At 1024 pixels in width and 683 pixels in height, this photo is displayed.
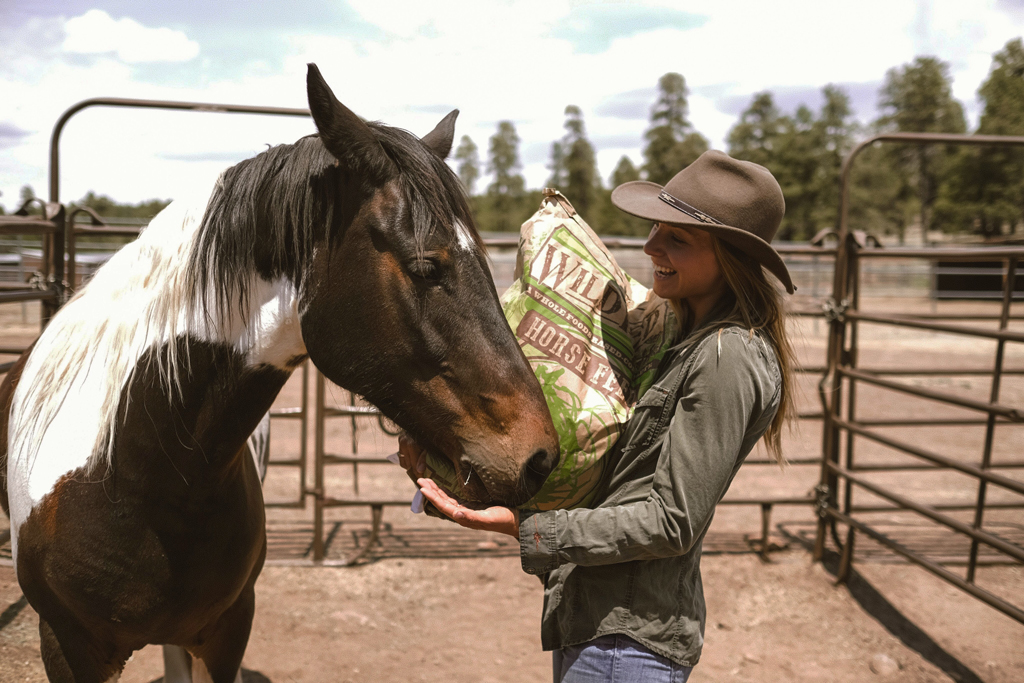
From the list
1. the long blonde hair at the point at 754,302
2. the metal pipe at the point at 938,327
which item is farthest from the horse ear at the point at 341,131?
the metal pipe at the point at 938,327

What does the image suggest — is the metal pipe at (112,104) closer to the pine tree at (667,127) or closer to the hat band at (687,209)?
the hat band at (687,209)

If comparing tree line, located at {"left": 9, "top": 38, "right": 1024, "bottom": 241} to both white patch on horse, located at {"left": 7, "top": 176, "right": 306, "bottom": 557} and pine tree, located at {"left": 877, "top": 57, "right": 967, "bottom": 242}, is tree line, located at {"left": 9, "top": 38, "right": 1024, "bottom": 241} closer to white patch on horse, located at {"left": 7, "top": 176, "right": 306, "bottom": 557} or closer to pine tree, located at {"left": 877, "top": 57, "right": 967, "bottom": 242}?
pine tree, located at {"left": 877, "top": 57, "right": 967, "bottom": 242}

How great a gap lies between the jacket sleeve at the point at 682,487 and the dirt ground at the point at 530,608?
1352 millimetres

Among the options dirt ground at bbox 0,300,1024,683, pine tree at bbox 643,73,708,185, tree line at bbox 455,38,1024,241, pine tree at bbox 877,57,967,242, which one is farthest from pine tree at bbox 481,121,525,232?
dirt ground at bbox 0,300,1024,683

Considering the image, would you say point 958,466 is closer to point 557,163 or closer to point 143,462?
point 143,462

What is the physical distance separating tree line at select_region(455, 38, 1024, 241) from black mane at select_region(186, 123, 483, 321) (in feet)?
113

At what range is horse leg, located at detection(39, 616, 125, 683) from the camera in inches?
63.4

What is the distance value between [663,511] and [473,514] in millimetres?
350

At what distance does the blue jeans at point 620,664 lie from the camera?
1311mm

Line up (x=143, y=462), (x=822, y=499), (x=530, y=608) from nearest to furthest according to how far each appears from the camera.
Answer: (x=143, y=462) < (x=530, y=608) < (x=822, y=499)

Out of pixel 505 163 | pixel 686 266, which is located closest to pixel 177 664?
pixel 686 266

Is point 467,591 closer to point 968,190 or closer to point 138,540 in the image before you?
point 138,540

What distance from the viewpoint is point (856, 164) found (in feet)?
142

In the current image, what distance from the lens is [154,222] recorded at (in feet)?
4.80
